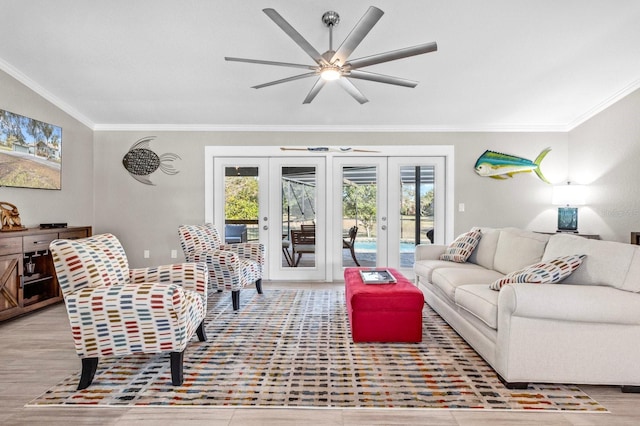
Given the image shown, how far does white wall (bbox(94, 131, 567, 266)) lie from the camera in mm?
4738

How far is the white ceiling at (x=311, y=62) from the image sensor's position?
255 centimetres

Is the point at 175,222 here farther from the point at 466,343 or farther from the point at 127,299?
the point at 466,343

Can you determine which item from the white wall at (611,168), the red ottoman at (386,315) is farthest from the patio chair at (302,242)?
the white wall at (611,168)

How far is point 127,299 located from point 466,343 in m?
2.34

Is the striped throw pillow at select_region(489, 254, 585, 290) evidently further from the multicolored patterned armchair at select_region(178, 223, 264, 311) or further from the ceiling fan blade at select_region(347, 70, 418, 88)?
the multicolored patterned armchair at select_region(178, 223, 264, 311)

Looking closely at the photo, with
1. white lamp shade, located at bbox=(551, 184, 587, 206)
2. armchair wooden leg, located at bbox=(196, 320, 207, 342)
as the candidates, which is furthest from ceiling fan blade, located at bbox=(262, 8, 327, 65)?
white lamp shade, located at bbox=(551, 184, 587, 206)

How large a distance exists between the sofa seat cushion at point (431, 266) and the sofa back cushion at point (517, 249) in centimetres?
27

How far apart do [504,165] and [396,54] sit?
329cm

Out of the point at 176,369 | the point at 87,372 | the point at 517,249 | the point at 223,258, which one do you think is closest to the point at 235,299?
the point at 223,258

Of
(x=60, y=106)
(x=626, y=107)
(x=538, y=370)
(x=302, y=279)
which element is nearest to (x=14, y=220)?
(x=60, y=106)

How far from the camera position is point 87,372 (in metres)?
1.95

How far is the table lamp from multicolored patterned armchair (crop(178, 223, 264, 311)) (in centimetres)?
385

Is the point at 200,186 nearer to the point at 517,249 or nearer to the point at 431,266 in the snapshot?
the point at 431,266

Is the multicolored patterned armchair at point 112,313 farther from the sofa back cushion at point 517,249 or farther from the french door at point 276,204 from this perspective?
the french door at point 276,204
